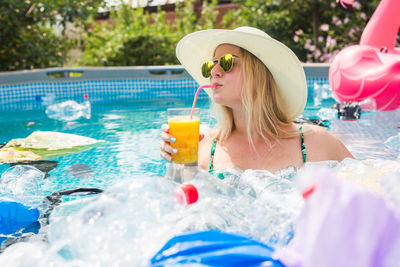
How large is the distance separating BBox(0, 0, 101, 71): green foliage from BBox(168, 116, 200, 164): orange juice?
8.21 meters

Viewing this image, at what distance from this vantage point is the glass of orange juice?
2.19 metres

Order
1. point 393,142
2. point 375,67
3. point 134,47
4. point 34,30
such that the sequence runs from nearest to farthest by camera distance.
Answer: point 393,142 → point 375,67 → point 34,30 → point 134,47

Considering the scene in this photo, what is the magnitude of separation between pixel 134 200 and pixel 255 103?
1331 mm

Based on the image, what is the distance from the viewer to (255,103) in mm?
2604

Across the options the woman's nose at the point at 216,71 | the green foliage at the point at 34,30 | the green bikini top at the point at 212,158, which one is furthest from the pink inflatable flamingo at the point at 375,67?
the green foliage at the point at 34,30

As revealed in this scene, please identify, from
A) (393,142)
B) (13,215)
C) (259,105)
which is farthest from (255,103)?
(393,142)

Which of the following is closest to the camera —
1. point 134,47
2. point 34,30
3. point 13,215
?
point 13,215

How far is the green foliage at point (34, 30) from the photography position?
31.3ft

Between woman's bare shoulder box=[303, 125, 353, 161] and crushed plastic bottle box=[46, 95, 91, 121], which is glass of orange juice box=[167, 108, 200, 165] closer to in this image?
woman's bare shoulder box=[303, 125, 353, 161]

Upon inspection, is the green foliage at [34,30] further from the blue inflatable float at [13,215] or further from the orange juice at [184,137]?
the orange juice at [184,137]

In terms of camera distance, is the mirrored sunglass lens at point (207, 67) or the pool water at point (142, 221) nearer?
the pool water at point (142, 221)

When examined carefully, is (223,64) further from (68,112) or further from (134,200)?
(68,112)

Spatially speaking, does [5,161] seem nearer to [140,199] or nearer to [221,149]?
[221,149]

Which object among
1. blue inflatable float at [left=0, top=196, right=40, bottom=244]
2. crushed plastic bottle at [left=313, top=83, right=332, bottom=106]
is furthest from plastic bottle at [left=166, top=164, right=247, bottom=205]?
crushed plastic bottle at [left=313, top=83, right=332, bottom=106]
